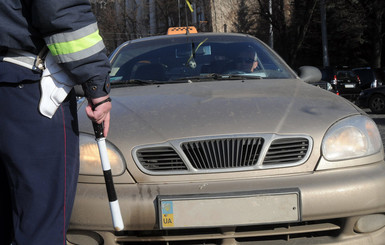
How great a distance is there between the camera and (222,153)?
2.64 m

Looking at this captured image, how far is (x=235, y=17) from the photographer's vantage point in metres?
42.1

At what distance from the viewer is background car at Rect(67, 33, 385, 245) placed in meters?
2.47

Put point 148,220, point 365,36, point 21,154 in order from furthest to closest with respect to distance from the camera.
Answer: point 365,36, point 148,220, point 21,154

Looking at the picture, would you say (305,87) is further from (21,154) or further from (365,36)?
(365,36)

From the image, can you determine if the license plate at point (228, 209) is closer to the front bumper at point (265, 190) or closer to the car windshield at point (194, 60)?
the front bumper at point (265, 190)

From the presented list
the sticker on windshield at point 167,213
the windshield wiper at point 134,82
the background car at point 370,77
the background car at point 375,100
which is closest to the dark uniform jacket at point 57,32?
the sticker on windshield at point 167,213

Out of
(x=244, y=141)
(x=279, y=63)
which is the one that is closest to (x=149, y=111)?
(x=244, y=141)

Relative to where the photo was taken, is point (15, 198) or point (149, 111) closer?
point (15, 198)

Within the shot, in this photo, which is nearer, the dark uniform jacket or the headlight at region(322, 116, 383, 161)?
the dark uniform jacket

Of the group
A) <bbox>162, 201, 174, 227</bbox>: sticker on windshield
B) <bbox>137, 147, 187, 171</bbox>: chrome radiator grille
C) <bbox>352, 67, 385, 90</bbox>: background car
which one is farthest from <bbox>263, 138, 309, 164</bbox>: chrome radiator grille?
<bbox>352, 67, 385, 90</bbox>: background car

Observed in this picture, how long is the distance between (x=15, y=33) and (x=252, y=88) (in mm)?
1886

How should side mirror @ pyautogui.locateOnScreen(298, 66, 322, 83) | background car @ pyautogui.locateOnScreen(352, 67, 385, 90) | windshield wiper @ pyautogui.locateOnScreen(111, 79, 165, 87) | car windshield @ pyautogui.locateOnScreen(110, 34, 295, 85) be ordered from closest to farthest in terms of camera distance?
windshield wiper @ pyautogui.locateOnScreen(111, 79, 165, 87) < car windshield @ pyautogui.locateOnScreen(110, 34, 295, 85) < side mirror @ pyautogui.locateOnScreen(298, 66, 322, 83) < background car @ pyautogui.locateOnScreen(352, 67, 385, 90)

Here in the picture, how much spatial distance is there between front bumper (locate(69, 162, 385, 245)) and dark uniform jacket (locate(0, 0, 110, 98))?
2.77 feet

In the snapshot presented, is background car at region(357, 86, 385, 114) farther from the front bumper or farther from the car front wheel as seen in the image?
the front bumper
